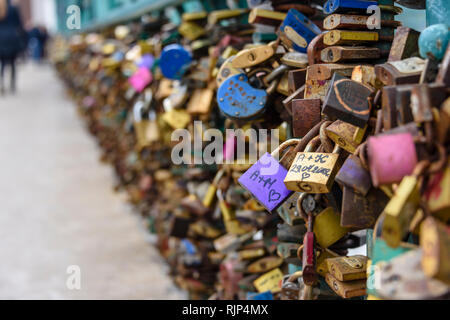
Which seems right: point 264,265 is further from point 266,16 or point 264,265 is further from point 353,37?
point 353,37

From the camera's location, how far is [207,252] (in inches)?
101

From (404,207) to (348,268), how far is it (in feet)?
1.73

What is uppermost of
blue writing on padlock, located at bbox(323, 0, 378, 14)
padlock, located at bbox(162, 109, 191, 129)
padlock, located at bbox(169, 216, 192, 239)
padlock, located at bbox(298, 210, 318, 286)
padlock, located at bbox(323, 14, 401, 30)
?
blue writing on padlock, located at bbox(323, 0, 378, 14)

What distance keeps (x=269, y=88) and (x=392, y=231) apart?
0.82m

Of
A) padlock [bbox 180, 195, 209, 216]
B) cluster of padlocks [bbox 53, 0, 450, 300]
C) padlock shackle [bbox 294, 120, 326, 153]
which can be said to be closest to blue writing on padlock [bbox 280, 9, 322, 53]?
cluster of padlocks [bbox 53, 0, 450, 300]

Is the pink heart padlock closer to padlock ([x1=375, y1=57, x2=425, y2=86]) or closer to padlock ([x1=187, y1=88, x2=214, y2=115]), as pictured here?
padlock ([x1=187, y1=88, x2=214, y2=115])

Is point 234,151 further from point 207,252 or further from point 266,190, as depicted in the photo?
point 207,252

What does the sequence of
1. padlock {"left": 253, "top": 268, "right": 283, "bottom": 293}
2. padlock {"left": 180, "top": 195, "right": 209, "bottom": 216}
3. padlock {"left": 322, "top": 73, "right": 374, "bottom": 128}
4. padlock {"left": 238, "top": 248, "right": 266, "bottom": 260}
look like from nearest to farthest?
padlock {"left": 322, "top": 73, "right": 374, "bottom": 128} → padlock {"left": 253, "top": 268, "right": 283, "bottom": 293} → padlock {"left": 238, "top": 248, "right": 266, "bottom": 260} → padlock {"left": 180, "top": 195, "right": 209, "bottom": 216}

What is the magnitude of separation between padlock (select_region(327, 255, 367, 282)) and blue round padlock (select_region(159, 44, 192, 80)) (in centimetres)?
105

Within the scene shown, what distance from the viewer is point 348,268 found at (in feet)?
4.36

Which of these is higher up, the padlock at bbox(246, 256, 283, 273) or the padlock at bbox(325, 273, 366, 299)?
the padlock at bbox(325, 273, 366, 299)

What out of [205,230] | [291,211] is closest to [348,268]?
[291,211]

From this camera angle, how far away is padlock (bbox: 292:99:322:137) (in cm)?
133
